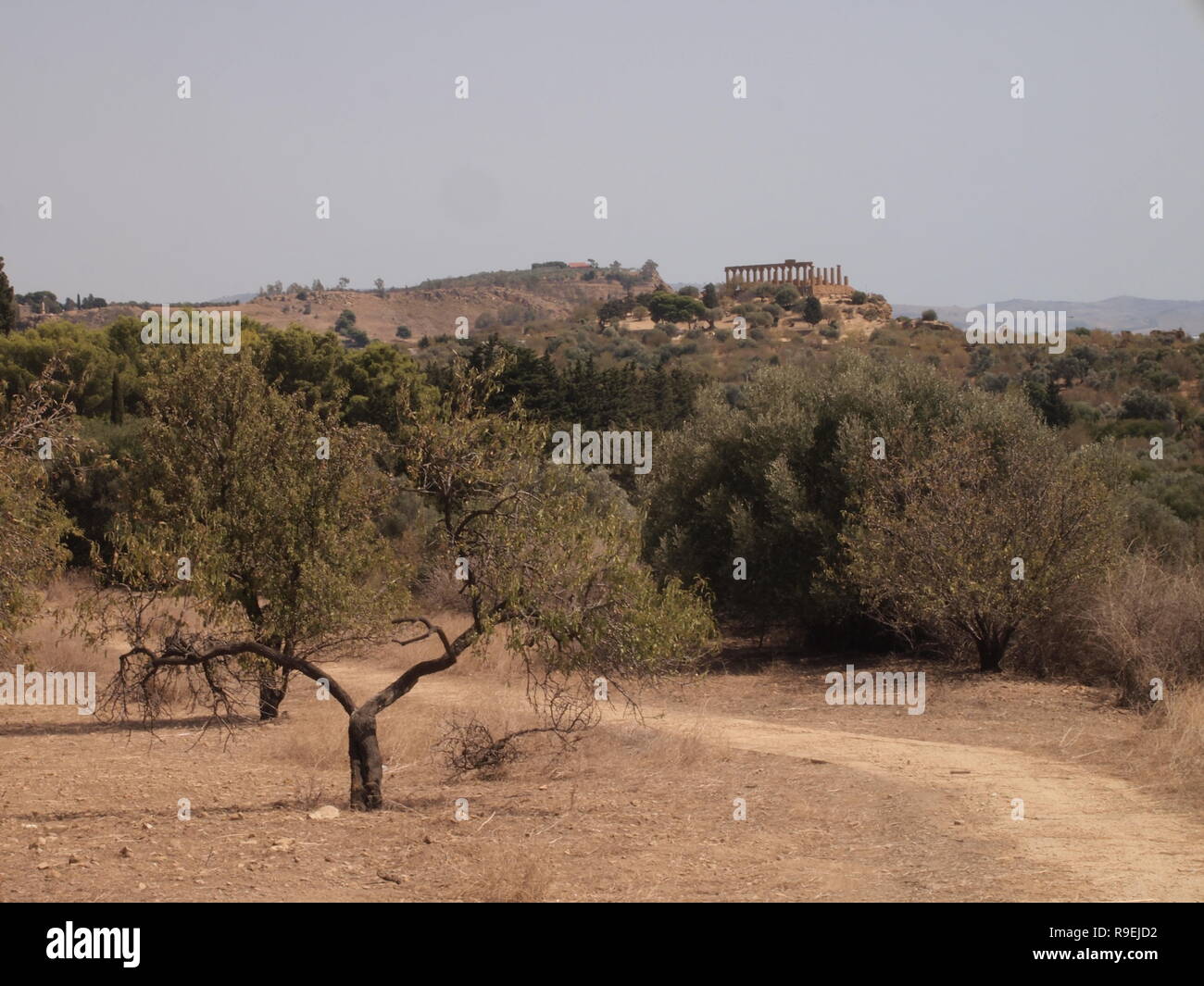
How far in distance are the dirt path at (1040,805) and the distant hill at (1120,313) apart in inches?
2013

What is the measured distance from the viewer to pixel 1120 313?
95312mm

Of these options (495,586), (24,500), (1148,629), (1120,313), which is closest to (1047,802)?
(495,586)

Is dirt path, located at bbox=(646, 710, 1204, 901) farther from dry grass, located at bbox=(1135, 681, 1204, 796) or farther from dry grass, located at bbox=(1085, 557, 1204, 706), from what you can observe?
dry grass, located at bbox=(1085, 557, 1204, 706)

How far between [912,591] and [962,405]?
15.8 feet

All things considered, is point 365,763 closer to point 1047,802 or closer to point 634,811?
point 634,811

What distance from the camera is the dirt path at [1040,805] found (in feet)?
25.8

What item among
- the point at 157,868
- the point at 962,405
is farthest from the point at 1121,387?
the point at 157,868

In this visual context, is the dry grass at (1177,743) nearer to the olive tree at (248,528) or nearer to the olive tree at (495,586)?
the olive tree at (495,586)

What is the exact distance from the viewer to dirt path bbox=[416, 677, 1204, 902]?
7.87 m

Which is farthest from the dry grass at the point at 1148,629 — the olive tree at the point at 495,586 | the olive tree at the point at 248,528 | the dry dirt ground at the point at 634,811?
the olive tree at the point at 248,528

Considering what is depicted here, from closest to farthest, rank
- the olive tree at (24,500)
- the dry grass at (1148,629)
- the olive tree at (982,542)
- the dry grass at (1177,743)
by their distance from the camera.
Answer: the dry grass at (1177,743)
the olive tree at (24,500)
the dry grass at (1148,629)
the olive tree at (982,542)

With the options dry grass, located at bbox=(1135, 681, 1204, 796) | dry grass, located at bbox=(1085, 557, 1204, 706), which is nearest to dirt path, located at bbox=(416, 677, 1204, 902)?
dry grass, located at bbox=(1135, 681, 1204, 796)

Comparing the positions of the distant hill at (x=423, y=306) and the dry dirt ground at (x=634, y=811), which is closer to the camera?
the dry dirt ground at (x=634, y=811)
